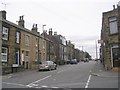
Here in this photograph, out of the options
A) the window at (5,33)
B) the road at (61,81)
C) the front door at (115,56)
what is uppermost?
the window at (5,33)

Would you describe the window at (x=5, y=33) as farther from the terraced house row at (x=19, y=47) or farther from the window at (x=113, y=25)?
the window at (x=113, y=25)

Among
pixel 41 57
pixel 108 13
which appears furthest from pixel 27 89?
pixel 41 57

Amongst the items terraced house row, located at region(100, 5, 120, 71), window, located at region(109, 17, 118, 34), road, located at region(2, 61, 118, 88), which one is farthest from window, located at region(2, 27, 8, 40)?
window, located at region(109, 17, 118, 34)

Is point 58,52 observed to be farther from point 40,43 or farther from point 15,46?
point 15,46

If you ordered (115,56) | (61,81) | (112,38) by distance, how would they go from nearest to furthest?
(61,81) → (115,56) → (112,38)

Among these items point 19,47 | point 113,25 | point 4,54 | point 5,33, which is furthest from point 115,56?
point 19,47

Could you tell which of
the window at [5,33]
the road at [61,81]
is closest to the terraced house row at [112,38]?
the road at [61,81]

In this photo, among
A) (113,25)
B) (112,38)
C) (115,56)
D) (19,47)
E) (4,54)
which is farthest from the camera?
(19,47)

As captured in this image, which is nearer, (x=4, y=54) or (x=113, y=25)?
(x=113, y=25)

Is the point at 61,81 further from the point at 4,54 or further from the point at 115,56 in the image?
the point at 4,54

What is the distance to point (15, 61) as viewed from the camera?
36938 mm

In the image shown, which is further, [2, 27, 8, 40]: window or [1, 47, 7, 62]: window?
[2, 27, 8, 40]: window

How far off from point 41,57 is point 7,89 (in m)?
35.4

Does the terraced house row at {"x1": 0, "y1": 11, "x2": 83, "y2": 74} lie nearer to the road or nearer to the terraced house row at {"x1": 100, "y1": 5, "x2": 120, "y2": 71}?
the road
